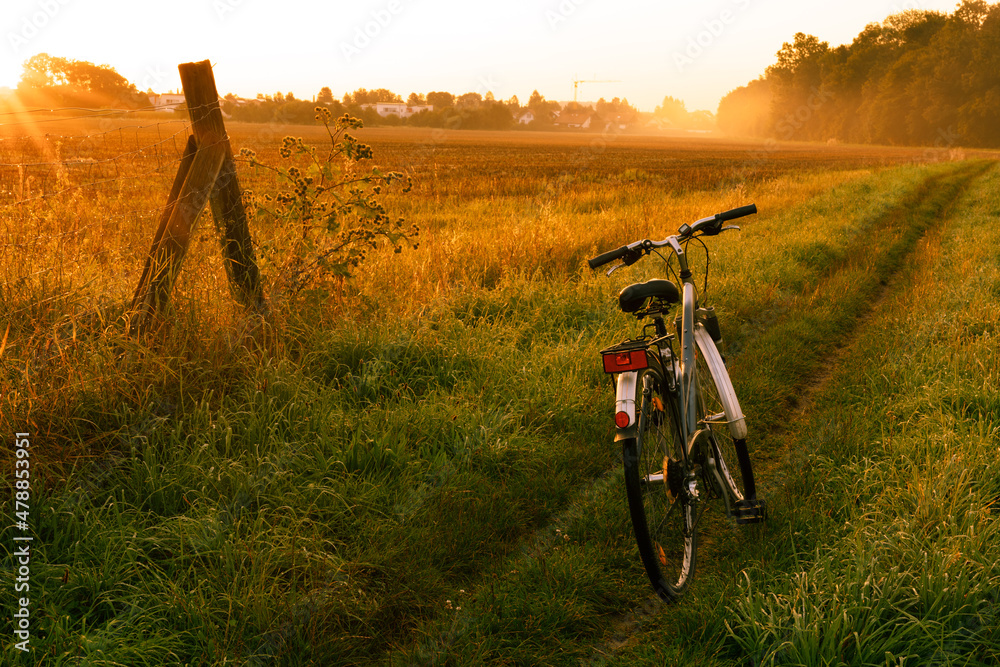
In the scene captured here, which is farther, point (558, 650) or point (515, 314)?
point (515, 314)

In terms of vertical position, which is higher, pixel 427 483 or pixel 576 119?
pixel 576 119

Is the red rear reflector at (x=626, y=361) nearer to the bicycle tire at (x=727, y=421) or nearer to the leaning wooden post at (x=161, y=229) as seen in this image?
the bicycle tire at (x=727, y=421)

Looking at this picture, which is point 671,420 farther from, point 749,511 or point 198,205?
point 198,205

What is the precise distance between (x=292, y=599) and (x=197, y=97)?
11.0 ft

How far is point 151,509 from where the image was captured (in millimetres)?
3041

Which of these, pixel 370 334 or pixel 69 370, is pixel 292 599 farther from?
pixel 370 334

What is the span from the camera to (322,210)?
492 cm

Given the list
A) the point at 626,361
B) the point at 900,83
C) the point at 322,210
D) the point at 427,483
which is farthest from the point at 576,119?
the point at 626,361

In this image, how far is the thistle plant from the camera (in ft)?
15.8

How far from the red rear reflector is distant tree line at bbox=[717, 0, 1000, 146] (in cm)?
9634

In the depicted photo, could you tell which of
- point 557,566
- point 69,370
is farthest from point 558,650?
point 69,370

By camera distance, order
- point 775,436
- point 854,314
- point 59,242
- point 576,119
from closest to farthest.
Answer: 1. point 59,242
2. point 775,436
3. point 854,314
4. point 576,119

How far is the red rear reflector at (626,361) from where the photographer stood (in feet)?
8.26

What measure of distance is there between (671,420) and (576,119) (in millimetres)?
155770
